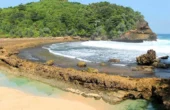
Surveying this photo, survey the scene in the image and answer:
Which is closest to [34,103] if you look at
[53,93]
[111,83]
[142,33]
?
[53,93]

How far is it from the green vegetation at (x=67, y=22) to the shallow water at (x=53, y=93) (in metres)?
62.0

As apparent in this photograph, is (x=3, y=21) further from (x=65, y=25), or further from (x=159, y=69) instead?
(x=159, y=69)

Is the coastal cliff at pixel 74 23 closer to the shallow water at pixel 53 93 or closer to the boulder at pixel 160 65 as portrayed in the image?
the boulder at pixel 160 65

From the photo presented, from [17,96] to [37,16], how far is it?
83269 millimetres

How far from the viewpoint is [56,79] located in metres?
19.6

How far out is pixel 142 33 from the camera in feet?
252

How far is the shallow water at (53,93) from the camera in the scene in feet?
46.5

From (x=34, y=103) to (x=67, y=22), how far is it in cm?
8160

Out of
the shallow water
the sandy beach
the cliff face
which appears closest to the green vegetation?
the cliff face

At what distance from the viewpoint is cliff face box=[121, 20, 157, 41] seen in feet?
249

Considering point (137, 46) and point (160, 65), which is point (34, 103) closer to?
point (160, 65)

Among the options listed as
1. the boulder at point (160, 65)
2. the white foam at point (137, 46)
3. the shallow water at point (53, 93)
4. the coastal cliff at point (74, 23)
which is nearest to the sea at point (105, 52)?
the white foam at point (137, 46)

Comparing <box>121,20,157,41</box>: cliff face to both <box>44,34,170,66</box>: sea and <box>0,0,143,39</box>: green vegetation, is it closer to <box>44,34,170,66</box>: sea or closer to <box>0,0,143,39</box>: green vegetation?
<box>0,0,143,39</box>: green vegetation

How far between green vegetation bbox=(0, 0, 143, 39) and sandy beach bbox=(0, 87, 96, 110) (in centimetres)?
6764
